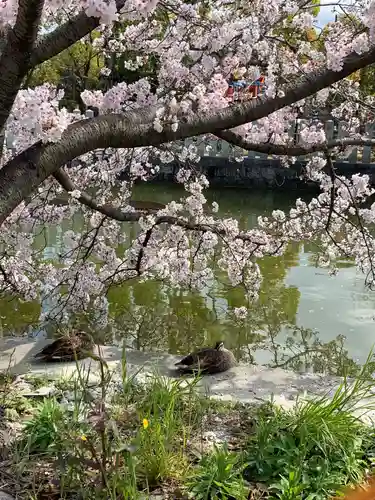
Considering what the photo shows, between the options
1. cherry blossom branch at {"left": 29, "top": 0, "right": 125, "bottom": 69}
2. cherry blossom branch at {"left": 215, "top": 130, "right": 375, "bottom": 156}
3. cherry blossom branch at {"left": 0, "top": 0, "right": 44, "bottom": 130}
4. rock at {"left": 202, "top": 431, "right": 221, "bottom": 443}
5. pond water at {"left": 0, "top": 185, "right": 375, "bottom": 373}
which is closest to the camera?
cherry blossom branch at {"left": 0, "top": 0, "right": 44, "bottom": 130}

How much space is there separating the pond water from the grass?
273cm

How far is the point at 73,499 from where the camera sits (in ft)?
7.52

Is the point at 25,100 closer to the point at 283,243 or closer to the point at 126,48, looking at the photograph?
the point at 126,48

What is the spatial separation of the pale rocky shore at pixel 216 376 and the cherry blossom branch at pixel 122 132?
1527 millimetres

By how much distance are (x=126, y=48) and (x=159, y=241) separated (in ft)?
5.98

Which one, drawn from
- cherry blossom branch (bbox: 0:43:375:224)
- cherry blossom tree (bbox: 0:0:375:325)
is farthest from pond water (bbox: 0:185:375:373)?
cherry blossom branch (bbox: 0:43:375:224)

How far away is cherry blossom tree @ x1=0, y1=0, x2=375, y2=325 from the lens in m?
2.50

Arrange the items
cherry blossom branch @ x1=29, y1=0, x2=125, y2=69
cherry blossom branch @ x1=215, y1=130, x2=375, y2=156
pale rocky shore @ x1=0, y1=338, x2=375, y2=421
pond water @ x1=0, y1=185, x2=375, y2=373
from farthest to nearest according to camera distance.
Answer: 1. pond water @ x1=0, y1=185, x2=375, y2=373
2. pale rocky shore @ x1=0, y1=338, x2=375, y2=421
3. cherry blossom branch @ x1=215, y1=130, x2=375, y2=156
4. cherry blossom branch @ x1=29, y1=0, x2=125, y2=69

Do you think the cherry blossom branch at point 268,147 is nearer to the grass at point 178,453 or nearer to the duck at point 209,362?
the grass at point 178,453

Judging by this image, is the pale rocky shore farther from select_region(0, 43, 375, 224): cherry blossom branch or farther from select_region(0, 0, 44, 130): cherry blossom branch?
select_region(0, 0, 44, 130): cherry blossom branch

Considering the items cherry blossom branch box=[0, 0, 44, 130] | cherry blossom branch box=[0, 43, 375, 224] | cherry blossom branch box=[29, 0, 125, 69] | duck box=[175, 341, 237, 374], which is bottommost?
duck box=[175, 341, 237, 374]

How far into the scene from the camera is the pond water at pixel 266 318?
6.05 metres

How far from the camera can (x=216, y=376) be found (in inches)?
171

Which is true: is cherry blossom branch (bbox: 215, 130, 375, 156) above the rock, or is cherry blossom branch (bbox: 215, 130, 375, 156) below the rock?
above
